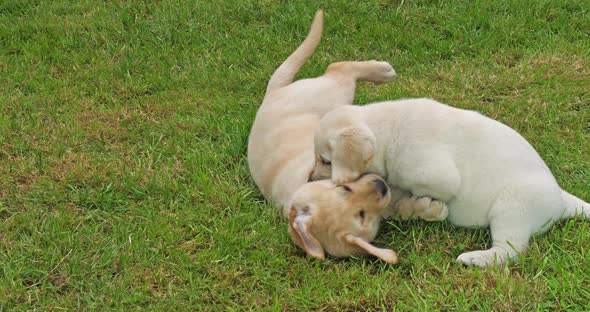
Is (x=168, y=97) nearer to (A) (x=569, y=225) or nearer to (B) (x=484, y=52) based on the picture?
(B) (x=484, y=52)

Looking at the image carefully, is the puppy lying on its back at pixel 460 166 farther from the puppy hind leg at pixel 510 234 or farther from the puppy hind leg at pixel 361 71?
the puppy hind leg at pixel 361 71

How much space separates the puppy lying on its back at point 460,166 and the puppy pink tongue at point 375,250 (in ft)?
0.94

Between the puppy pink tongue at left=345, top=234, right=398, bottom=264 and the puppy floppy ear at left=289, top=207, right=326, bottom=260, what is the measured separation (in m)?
0.15

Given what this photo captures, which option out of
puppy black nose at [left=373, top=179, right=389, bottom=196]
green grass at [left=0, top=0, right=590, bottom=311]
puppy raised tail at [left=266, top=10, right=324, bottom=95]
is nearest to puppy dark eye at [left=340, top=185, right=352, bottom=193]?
puppy black nose at [left=373, top=179, right=389, bottom=196]

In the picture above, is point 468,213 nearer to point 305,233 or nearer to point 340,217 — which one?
point 340,217

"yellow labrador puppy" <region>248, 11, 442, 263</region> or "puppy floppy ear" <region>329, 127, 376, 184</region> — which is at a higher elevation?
"puppy floppy ear" <region>329, 127, 376, 184</region>

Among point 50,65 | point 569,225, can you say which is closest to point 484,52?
point 569,225

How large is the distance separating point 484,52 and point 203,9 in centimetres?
→ 252

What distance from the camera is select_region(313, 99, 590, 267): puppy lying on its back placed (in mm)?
3461

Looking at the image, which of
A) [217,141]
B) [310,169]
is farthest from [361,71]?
[310,169]

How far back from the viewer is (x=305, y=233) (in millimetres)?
3516

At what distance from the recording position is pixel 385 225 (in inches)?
153

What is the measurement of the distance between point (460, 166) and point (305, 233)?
0.82m

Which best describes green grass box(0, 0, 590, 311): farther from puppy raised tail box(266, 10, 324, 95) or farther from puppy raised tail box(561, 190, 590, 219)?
puppy raised tail box(266, 10, 324, 95)
